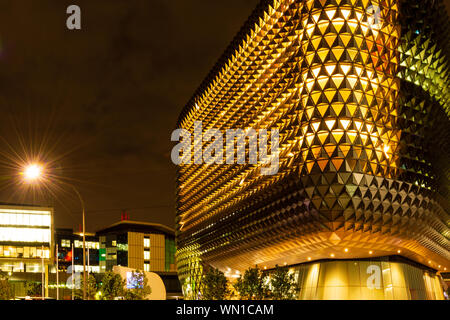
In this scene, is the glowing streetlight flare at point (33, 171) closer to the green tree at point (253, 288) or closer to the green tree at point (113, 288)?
the green tree at point (113, 288)

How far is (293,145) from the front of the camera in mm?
60625

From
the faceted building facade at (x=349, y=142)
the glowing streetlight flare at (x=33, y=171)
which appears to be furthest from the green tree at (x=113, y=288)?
the glowing streetlight flare at (x=33, y=171)

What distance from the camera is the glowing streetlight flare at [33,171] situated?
34219 mm

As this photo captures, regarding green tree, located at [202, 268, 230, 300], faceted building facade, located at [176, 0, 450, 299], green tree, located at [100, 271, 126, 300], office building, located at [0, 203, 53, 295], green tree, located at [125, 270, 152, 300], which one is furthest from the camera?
office building, located at [0, 203, 53, 295]

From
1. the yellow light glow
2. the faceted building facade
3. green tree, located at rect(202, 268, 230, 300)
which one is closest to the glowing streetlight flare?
the faceted building facade

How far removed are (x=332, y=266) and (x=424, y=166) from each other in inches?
604

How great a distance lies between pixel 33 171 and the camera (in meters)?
34.3

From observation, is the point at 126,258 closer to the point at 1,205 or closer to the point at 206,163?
the point at 1,205

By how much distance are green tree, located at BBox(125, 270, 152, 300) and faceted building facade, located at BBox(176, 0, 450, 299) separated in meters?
16.9

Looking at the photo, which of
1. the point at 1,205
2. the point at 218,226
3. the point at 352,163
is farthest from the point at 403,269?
the point at 1,205

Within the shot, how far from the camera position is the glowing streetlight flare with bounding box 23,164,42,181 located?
112 ft

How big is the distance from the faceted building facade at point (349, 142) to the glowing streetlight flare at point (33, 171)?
99.8 feet

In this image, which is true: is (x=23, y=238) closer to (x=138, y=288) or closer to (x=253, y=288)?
(x=138, y=288)

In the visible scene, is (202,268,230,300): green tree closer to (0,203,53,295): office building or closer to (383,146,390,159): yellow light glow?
(383,146,390,159): yellow light glow
